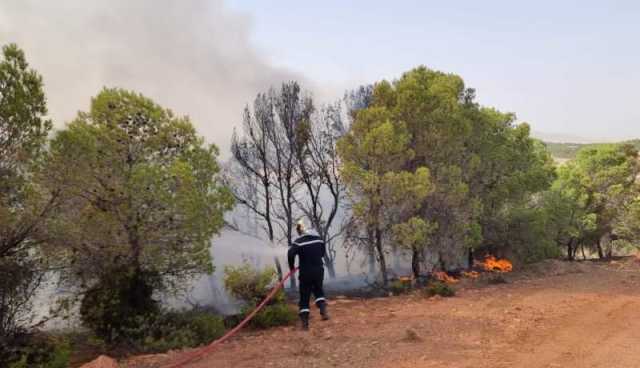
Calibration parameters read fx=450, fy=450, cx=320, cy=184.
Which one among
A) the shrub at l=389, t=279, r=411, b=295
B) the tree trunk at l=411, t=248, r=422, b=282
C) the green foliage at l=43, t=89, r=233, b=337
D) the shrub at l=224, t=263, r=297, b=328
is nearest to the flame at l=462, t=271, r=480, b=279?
the tree trunk at l=411, t=248, r=422, b=282

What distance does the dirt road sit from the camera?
6698mm

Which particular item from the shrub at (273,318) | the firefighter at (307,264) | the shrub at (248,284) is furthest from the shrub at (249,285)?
the firefighter at (307,264)

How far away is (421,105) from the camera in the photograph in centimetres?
1719

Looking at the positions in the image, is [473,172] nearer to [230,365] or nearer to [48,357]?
[230,365]

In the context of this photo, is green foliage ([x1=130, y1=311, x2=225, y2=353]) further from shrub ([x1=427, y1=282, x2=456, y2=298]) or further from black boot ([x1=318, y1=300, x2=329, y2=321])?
shrub ([x1=427, y1=282, x2=456, y2=298])

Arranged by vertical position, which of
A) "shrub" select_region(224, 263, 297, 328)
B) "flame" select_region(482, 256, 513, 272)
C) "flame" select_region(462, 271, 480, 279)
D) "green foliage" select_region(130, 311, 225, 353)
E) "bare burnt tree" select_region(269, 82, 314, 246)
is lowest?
"flame" select_region(462, 271, 480, 279)

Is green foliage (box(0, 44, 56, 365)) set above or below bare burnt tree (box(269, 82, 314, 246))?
below

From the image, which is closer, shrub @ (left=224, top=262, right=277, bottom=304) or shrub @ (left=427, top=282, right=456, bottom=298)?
shrub @ (left=224, top=262, right=277, bottom=304)

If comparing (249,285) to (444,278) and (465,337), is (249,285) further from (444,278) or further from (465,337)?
(444,278)

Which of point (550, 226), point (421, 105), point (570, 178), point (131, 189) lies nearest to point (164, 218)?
point (131, 189)

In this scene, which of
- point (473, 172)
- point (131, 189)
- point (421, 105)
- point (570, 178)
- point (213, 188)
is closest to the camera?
point (131, 189)

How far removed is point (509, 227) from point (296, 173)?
1212 cm

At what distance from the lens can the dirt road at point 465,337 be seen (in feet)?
22.0

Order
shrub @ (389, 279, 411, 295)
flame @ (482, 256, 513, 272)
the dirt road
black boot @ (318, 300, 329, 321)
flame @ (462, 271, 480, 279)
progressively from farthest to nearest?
1. flame @ (482, 256, 513, 272)
2. flame @ (462, 271, 480, 279)
3. shrub @ (389, 279, 411, 295)
4. black boot @ (318, 300, 329, 321)
5. the dirt road
